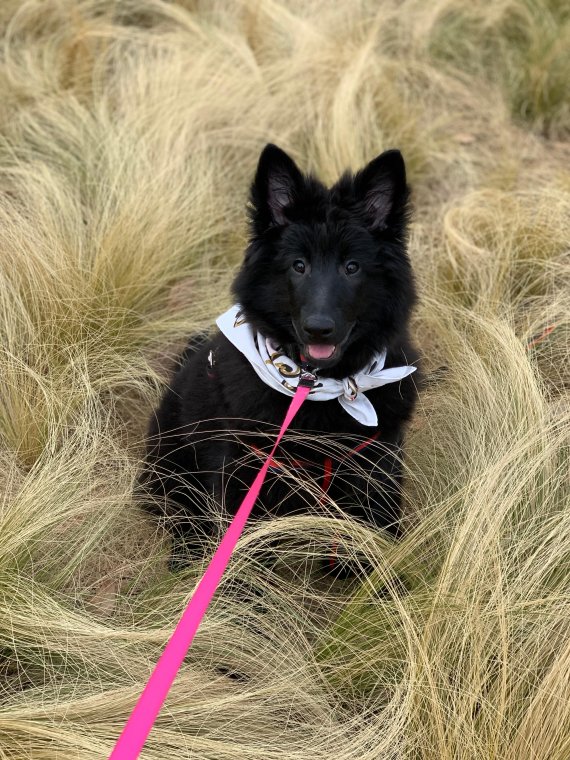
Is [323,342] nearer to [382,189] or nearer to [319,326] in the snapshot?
[319,326]

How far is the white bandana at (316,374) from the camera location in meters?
2.71

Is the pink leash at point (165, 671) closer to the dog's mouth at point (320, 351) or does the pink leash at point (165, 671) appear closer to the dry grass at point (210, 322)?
the dry grass at point (210, 322)

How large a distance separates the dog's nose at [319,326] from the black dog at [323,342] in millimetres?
65

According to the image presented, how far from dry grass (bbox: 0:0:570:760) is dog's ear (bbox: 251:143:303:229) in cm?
99

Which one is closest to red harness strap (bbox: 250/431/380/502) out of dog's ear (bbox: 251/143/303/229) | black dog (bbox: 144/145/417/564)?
black dog (bbox: 144/145/417/564)

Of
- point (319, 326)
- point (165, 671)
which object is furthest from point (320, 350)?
point (165, 671)

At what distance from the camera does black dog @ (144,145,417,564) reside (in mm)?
2697

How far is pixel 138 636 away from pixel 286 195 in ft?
4.84

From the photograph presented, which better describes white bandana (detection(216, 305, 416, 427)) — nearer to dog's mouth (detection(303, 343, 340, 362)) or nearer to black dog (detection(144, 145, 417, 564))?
black dog (detection(144, 145, 417, 564))

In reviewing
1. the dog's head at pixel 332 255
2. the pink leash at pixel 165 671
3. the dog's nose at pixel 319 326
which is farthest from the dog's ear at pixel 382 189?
the pink leash at pixel 165 671

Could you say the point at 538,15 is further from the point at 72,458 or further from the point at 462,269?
the point at 72,458

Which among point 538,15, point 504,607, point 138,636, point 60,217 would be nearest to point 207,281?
point 60,217

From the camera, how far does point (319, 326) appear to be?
251cm

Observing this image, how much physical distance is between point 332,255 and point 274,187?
0.31 m
